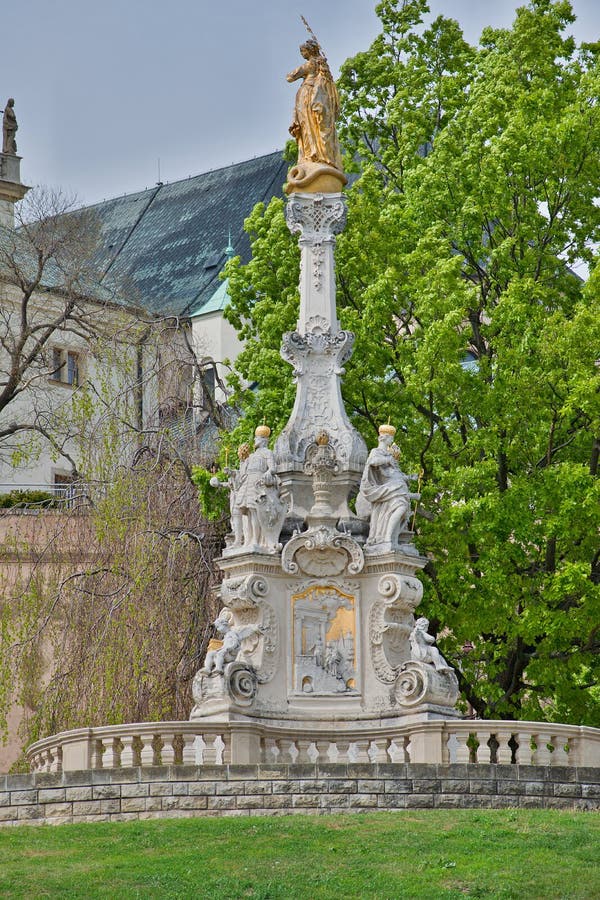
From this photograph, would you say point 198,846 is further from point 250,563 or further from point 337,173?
point 337,173

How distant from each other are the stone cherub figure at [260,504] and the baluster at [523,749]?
4356 mm

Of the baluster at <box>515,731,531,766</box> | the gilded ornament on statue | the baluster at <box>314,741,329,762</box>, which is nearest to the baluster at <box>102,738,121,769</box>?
the baluster at <box>314,741,329,762</box>

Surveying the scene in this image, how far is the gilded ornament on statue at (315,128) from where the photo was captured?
29.2 metres

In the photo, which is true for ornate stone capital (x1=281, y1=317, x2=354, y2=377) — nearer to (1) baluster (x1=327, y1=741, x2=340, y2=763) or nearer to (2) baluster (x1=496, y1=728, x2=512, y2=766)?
(1) baluster (x1=327, y1=741, x2=340, y2=763)

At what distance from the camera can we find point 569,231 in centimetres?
3416

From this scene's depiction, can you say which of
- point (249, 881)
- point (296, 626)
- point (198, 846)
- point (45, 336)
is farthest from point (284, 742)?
point (45, 336)

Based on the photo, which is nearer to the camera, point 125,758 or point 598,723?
point 125,758

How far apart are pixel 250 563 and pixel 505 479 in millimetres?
6515

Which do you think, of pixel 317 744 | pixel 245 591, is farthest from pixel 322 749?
pixel 245 591

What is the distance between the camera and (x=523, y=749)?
2406 centimetres

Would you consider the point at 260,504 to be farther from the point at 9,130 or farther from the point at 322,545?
the point at 9,130

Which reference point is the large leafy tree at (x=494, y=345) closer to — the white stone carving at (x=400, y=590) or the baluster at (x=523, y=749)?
the white stone carving at (x=400, y=590)

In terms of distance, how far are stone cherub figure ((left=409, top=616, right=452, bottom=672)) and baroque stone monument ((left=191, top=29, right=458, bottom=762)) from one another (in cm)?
2

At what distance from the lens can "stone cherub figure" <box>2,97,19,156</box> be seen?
52.9 meters
